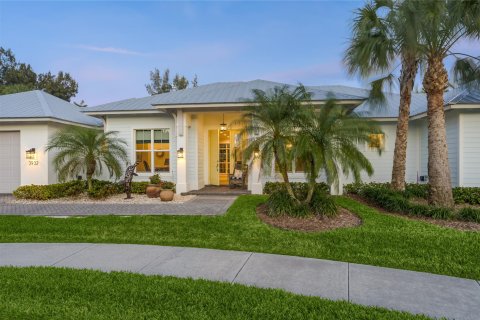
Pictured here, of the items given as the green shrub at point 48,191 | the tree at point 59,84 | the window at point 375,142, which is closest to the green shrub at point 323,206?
the window at point 375,142

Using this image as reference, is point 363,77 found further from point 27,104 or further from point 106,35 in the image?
point 106,35

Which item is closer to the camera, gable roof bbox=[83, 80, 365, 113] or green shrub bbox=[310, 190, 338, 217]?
green shrub bbox=[310, 190, 338, 217]

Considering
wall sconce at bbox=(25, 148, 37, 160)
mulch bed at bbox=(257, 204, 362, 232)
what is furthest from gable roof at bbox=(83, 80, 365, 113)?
mulch bed at bbox=(257, 204, 362, 232)

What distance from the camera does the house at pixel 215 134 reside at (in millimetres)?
11695

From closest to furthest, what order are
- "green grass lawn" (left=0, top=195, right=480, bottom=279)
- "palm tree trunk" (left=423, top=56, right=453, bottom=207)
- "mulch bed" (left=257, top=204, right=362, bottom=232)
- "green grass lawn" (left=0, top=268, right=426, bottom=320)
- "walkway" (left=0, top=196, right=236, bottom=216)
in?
"green grass lawn" (left=0, top=268, right=426, bottom=320) < "green grass lawn" (left=0, top=195, right=480, bottom=279) < "mulch bed" (left=257, top=204, right=362, bottom=232) < "palm tree trunk" (left=423, top=56, right=453, bottom=207) < "walkway" (left=0, top=196, right=236, bottom=216)

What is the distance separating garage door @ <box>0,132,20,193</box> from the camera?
14.0 m

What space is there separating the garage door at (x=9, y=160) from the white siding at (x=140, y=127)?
4.07m

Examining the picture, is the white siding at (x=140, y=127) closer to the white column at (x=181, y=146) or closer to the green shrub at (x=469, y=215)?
the white column at (x=181, y=146)

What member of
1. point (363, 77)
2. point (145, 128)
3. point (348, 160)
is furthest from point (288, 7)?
point (348, 160)

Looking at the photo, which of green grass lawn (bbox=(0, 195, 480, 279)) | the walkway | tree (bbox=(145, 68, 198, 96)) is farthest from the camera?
tree (bbox=(145, 68, 198, 96))

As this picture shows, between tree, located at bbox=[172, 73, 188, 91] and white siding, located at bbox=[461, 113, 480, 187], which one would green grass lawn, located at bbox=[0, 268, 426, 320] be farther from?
tree, located at bbox=[172, 73, 188, 91]

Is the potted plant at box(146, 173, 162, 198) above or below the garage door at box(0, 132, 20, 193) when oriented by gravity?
below

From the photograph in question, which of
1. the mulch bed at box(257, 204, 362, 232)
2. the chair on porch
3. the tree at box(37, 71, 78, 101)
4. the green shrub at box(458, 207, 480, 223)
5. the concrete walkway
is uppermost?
the tree at box(37, 71, 78, 101)

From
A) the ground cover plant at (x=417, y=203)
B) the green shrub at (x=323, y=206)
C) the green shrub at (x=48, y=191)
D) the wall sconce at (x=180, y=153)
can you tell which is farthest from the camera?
the wall sconce at (x=180, y=153)
